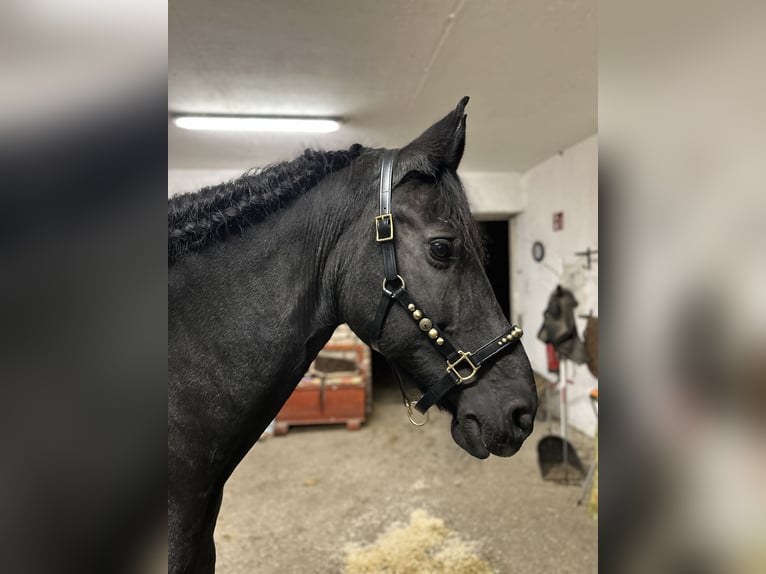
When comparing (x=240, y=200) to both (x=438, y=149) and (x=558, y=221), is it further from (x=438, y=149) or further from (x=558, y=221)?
(x=558, y=221)

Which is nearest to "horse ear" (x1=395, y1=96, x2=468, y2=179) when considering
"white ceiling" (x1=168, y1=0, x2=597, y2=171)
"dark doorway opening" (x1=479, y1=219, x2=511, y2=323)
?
"white ceiling" (x1=168, y1=0, x2=597, y2=171)

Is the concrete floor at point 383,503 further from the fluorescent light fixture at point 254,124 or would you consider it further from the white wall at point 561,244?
the fluorescent light fixture at point 254,124

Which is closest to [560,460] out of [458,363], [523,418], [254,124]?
[523,418]

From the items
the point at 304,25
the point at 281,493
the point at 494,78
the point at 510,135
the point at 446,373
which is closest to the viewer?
the point at 446,373

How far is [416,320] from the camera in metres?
0.94

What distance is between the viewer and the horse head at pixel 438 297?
3.07 ft
